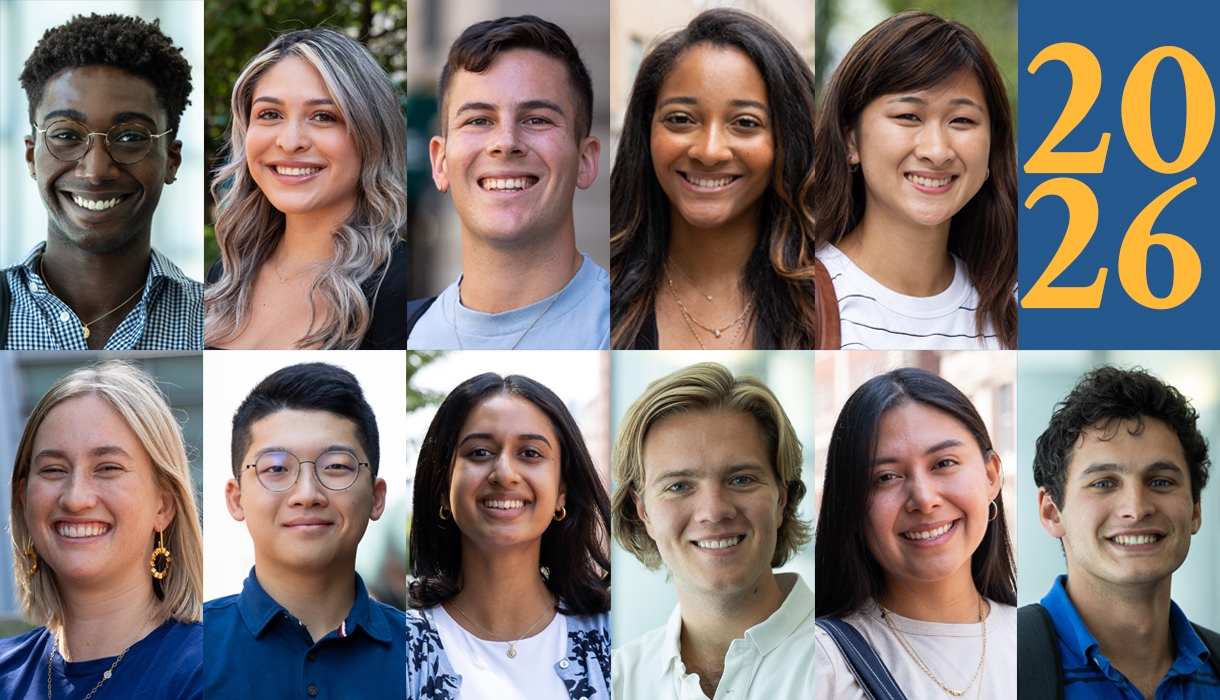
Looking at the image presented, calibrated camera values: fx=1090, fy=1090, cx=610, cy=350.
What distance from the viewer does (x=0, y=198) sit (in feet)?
12.3

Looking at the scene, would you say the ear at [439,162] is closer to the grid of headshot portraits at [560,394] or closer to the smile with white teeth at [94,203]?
the grid of headshot portraits at [560,394]

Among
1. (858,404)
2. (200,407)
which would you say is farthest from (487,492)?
(858,404)

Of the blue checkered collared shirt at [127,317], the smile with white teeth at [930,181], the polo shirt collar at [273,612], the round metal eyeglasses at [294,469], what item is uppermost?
the smile with white teeth at [930,181]

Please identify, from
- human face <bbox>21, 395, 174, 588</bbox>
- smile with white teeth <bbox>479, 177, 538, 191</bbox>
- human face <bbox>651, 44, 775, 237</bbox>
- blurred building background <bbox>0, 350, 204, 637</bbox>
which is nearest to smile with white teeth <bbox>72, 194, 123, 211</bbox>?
blurred building background <bbox>0, 350, 204, 637</bbox>

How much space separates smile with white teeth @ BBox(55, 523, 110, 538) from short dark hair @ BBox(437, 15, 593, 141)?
1.76 meters

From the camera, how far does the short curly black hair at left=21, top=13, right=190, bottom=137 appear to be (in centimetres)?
366

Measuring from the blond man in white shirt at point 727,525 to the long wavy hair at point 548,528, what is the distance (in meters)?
0.10

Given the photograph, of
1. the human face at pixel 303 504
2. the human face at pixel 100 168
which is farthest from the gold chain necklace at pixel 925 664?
the human face at pixel 100 168

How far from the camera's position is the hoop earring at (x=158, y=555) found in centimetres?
368

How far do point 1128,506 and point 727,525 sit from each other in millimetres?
1327

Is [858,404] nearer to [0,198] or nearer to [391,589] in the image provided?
[391,589]

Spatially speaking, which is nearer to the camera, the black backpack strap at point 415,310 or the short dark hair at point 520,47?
the short dark hair at point 520,47

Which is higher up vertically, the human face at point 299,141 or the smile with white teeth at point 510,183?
the human face at point 299,141

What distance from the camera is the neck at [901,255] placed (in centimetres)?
365
